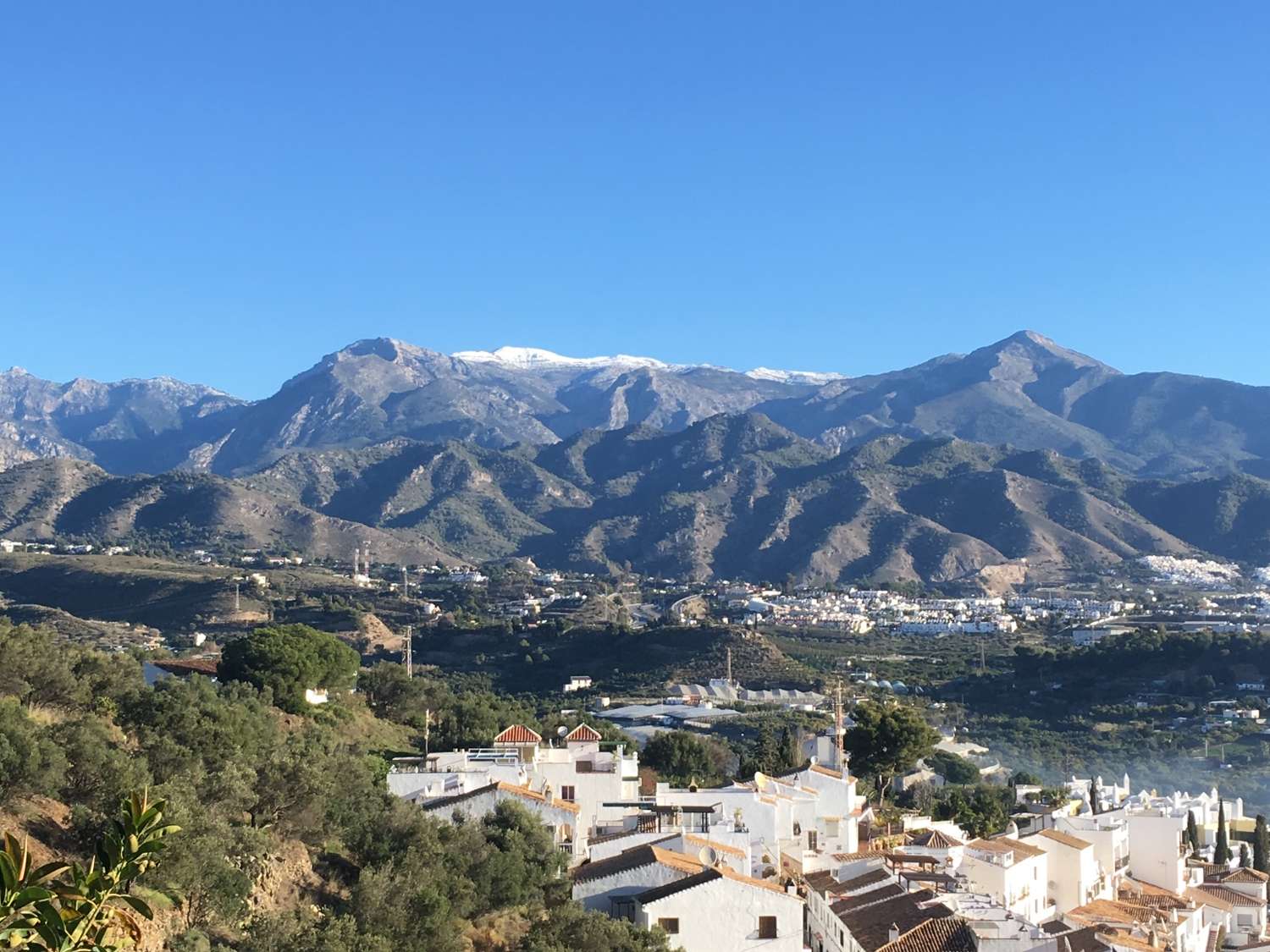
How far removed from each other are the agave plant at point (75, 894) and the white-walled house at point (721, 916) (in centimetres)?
1306

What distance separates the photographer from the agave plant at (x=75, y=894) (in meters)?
8.23

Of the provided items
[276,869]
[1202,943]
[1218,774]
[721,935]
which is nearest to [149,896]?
[276,869]

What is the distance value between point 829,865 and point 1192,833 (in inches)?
653

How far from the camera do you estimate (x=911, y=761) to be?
40.5 m

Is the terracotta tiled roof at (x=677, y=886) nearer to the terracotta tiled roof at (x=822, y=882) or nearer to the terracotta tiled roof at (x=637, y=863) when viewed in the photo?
the terracotta tiled roof at (x=637, y=863)

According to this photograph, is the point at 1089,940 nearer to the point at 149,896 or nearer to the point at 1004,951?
the point at 1004,951

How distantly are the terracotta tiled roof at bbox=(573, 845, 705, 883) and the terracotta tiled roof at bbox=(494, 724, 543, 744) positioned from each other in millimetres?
8367

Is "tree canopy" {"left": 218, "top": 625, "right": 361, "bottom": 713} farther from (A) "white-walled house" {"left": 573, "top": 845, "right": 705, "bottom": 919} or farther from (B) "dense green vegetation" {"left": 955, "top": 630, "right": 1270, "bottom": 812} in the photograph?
(B) "dense green vegetation" {"left": 955, "top": 630, "right": 1270, "bottom": 812}

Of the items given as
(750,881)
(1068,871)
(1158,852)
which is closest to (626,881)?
(750,881)

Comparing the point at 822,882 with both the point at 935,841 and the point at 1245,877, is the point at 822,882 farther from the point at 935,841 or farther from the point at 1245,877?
the point at 1245,877

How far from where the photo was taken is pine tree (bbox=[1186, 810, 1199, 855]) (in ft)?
132

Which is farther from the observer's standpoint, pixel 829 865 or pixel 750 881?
→ pixel 829 865

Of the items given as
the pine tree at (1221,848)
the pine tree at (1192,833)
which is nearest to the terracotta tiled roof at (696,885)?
the pine tree at (1221,848)

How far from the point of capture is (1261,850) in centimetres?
3991
